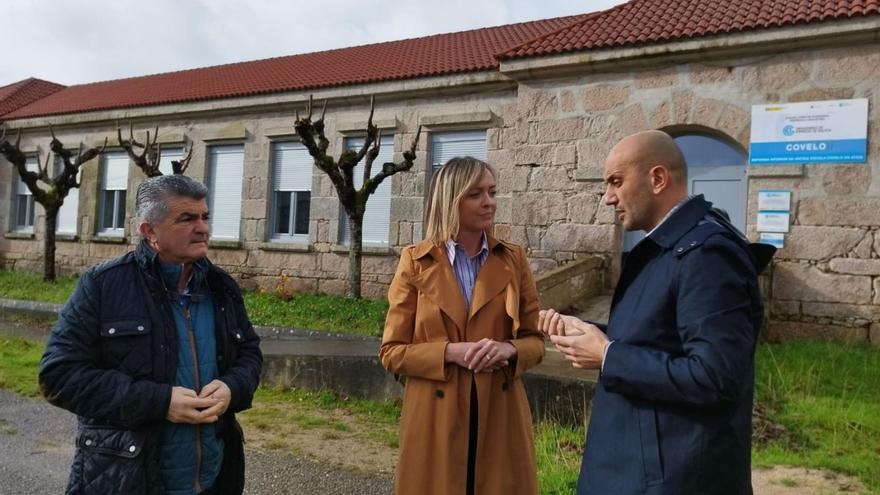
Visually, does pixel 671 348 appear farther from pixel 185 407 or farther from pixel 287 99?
pixel 287 99

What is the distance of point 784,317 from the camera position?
8.61 metres

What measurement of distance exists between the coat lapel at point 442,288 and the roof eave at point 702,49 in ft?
25.9

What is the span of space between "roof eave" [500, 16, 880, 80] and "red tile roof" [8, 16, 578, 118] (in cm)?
126

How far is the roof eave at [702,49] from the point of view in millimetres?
8242

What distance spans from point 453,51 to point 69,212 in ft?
39.5

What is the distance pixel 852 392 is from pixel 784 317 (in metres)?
2.93

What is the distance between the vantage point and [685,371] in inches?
64.6

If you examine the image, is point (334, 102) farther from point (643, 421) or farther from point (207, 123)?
point (643, 421)

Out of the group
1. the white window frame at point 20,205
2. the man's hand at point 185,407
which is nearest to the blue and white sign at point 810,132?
the man's hand at point 185,407

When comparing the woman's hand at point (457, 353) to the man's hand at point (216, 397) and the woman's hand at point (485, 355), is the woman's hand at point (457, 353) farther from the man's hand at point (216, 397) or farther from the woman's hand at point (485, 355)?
the man's hand at point (216, 397)

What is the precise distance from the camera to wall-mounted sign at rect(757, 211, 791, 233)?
8.65 m

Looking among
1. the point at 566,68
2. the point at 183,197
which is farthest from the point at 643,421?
the point at 566,68

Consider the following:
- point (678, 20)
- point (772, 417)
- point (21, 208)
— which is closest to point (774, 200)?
point (678, 20)

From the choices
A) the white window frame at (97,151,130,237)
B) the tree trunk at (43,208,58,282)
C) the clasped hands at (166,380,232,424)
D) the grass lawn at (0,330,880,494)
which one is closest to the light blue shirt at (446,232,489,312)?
the clasped hands at (166,380,232,424)
